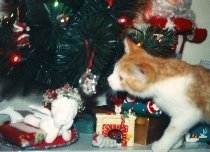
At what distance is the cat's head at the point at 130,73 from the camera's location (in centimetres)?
91

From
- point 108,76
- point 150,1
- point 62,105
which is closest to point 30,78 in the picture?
point 62,105

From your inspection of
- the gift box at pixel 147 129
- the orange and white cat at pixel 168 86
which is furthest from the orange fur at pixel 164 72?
the gift box at pixel 147 129

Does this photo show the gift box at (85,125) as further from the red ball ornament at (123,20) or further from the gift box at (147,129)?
the red ball ornament at (123,20)

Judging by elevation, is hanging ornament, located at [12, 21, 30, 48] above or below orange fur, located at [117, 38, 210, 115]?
above

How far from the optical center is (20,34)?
2.68ft

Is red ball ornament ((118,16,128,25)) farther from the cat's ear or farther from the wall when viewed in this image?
the wall

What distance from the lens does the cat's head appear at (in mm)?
907

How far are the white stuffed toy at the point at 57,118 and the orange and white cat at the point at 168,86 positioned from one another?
0.15 m

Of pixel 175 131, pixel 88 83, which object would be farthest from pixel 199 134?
pixel 88 83

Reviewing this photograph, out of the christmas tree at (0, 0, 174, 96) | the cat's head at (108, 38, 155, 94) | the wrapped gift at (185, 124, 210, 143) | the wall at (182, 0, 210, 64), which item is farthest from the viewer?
the wall at (182, 0, 210, 64)

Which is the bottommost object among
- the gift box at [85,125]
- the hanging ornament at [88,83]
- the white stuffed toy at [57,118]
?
the gift box at [85,125]

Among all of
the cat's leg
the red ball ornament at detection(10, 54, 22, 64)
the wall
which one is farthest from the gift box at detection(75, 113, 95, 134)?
the wall

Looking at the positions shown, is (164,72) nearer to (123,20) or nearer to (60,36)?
(123,20)

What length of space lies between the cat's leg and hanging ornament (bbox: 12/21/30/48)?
18.1 inches
